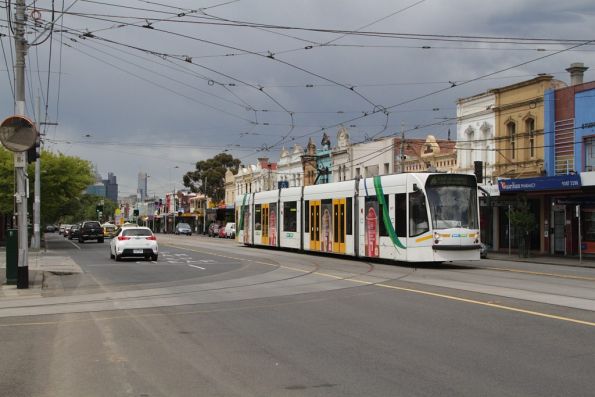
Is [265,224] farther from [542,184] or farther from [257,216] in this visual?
[542,184]

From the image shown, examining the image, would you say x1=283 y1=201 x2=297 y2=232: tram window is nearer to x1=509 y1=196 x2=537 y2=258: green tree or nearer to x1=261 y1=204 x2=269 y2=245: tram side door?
x1=261 y1=204 x2=269 y2=245: tram side door

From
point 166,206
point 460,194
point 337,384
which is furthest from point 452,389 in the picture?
point 166,206

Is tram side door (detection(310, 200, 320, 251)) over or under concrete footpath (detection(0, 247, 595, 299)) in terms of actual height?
over

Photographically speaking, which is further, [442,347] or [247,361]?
[442,347]

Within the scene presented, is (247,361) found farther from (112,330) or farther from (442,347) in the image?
(112,330)

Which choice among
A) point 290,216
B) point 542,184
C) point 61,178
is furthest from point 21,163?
point 61,178

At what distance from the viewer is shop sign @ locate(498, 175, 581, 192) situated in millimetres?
29734

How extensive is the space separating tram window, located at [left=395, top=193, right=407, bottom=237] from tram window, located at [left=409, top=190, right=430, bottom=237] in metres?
0.27

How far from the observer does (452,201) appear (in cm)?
2183

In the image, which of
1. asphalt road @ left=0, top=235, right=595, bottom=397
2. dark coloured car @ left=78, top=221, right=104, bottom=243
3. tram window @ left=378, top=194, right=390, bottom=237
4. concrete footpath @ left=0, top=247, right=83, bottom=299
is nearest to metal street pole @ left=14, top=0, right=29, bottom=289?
concrete footpath @ left=0, top=247, right=83, bottom=299

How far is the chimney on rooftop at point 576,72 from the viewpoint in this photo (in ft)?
119

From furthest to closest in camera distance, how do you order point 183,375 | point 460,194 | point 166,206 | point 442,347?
1. point 166,206
2. point 460,194
3. point 442,347
4. point 183,375

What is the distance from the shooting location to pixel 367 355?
8.17m

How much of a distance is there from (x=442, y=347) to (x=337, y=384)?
91.6 inches
